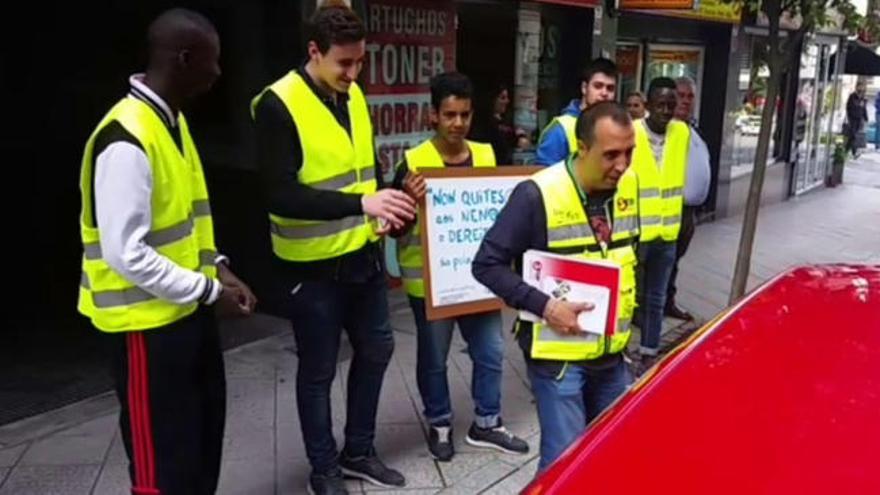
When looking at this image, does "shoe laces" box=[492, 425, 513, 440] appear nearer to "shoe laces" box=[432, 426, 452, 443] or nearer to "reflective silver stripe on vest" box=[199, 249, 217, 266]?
"shoe laces" box=[432, 426, 452, 443]

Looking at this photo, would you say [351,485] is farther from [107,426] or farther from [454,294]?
[107,426]

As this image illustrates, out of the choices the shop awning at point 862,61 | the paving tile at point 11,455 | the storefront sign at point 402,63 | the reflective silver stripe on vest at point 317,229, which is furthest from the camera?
the shop awning at point 862,61

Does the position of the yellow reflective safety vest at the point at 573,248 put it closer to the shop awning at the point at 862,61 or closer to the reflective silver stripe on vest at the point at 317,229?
the reflective silver stripe on vest at the point at 317,229

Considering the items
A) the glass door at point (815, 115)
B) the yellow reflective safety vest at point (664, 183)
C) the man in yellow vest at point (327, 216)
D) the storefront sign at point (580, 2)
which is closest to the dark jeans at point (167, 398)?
the man in yellow vest at point (327, 216)

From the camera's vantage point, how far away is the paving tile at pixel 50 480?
3801 millimetres

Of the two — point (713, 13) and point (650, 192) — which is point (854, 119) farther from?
point (650, 192)

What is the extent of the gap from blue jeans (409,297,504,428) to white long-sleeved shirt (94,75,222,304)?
167 cm

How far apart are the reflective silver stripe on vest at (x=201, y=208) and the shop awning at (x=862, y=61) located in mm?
16000

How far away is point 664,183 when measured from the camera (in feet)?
17.0

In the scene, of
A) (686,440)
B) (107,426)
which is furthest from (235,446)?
(686,440)

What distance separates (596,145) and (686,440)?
Answer: 1.33 meters

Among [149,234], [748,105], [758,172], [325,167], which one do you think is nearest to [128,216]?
[149,234]

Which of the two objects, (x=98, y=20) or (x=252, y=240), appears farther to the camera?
(x=98, y=20)

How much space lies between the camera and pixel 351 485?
385 centimetres
